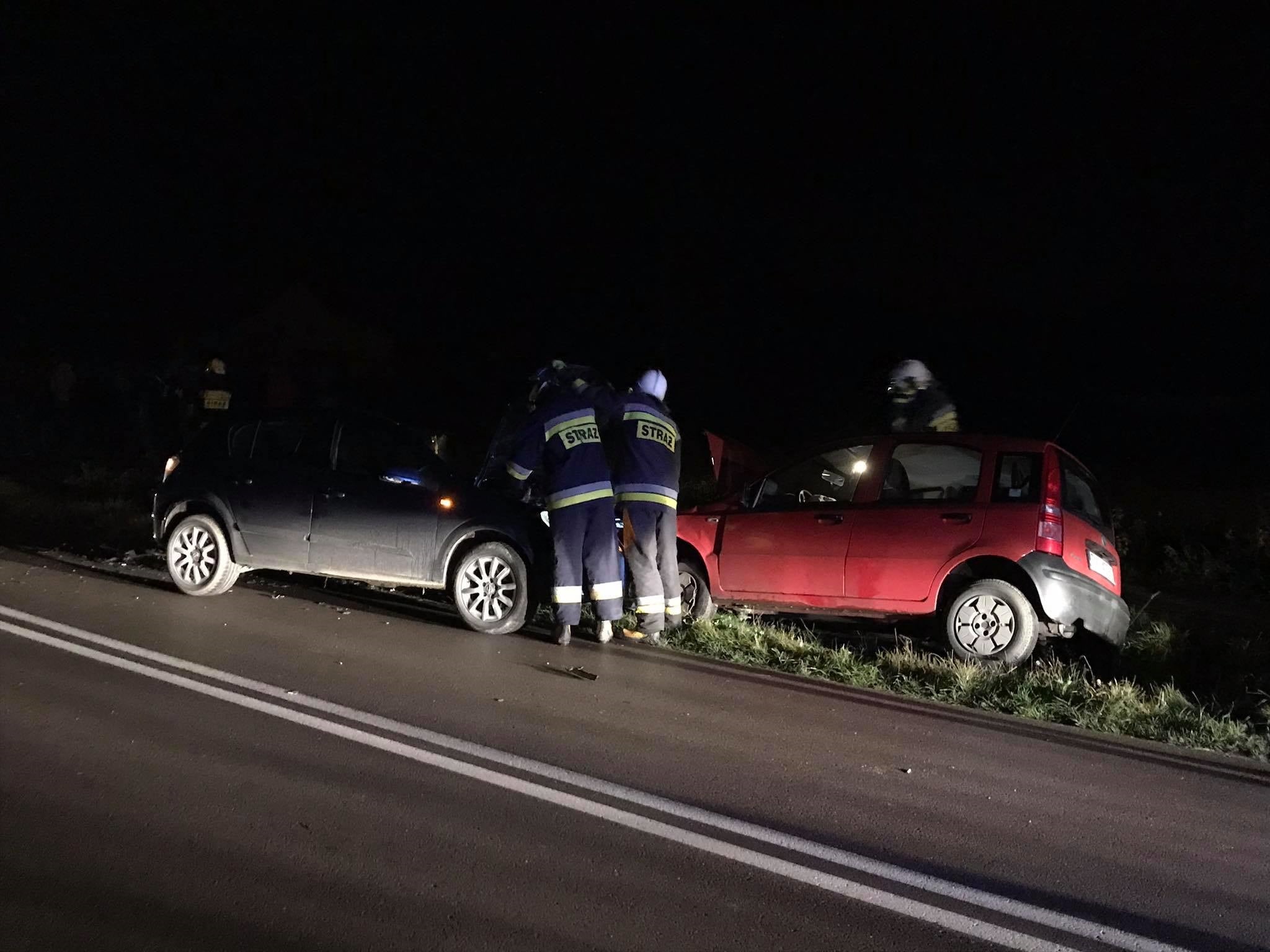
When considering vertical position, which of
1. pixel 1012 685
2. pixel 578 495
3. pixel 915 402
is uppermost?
pixel 915 402

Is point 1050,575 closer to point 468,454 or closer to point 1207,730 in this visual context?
point 1207,730

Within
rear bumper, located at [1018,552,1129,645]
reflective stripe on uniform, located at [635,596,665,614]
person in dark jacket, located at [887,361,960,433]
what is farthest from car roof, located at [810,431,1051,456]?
reflective stripe on uniform, located at [635,596,665,614]

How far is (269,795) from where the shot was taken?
4.55 m

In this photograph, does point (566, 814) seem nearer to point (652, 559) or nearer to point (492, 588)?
point (652, 559)

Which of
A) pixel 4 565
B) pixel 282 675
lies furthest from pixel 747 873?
pixel 4 565

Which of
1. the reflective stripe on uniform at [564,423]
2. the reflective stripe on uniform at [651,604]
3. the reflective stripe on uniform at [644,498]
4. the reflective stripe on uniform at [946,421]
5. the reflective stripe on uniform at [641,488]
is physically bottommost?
the reflective stripe on uniform at [651,604]

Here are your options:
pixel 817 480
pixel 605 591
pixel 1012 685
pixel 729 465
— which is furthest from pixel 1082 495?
pixel 605 591

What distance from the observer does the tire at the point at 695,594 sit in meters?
8.39

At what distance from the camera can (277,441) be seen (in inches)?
344

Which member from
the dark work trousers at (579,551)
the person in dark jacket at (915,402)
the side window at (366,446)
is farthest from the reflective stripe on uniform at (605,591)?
the person in dark jacket at (915,402)

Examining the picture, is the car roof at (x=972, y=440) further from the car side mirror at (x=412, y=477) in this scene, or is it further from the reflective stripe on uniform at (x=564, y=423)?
the car side mirror at (x=412, y=477)

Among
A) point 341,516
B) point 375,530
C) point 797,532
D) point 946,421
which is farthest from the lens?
point 946,421

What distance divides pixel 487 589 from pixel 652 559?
1.25 meters

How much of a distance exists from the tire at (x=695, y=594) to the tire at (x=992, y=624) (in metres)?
1.84
